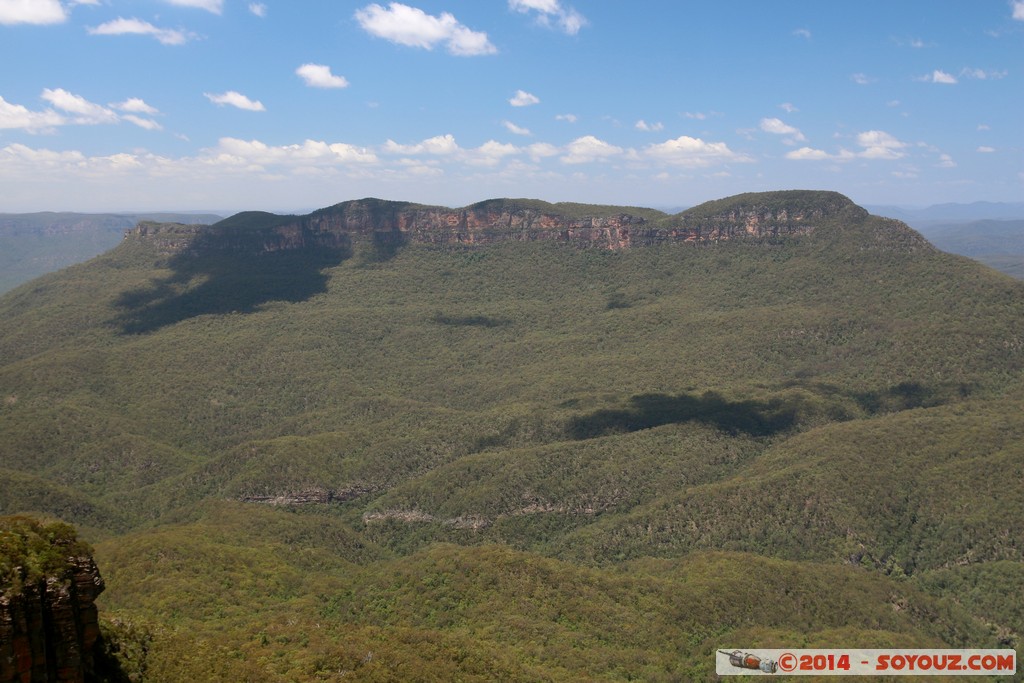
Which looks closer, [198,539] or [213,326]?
[198,539]

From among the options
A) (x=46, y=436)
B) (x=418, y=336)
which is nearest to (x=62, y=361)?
(x=46, y=436)

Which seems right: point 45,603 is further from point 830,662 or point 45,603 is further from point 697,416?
point 697,416

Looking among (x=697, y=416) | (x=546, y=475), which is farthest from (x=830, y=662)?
(x=697, y=416)

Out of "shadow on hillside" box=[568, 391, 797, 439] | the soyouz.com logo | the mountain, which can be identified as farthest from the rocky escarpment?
"shadow on hillside" box=[568, 391, 797, 439]

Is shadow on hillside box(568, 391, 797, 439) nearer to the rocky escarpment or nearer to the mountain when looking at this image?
the mountain

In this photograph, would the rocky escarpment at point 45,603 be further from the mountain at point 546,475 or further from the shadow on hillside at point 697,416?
the shadow on hillside at point 697,416

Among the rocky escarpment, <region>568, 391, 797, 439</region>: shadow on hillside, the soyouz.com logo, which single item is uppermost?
the rocky escarpment

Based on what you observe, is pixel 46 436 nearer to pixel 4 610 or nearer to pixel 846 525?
pixel 4 610
